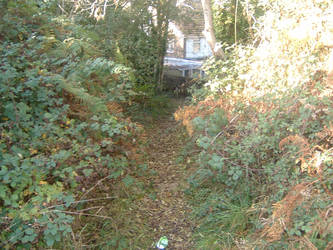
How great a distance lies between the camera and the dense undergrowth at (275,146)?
311 centimetres

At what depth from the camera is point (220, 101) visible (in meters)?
6.10

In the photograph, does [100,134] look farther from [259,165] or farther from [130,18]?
[130,18]

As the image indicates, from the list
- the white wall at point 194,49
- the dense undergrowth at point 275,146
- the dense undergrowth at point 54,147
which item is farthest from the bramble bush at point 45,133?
the white wall at point 194,49

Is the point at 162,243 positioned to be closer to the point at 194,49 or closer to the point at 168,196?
the point at 168,196

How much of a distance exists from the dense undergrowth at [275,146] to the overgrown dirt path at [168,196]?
8.1 inches

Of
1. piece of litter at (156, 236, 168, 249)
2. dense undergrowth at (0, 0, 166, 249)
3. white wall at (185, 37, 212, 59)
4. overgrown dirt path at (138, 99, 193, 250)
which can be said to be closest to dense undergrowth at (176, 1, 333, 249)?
overgrown dirt path at (138, 99, 193, 250)

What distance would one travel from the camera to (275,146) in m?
4.14

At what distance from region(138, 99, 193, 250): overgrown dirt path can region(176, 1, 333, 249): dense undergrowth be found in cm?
21

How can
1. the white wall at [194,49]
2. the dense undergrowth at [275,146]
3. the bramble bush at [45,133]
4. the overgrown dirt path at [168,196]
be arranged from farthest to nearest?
the white wall at [194,49], the overgrown dirt path at [168,196], the dense undergrowth at [275,146], the bramble bush at [45,133]

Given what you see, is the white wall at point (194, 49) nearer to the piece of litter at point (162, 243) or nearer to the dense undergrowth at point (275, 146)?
the dense undergrowth at point (275, 146)

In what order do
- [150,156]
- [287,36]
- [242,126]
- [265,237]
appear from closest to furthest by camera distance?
[265,237]
[242,126]
[287,36]
[150,156]

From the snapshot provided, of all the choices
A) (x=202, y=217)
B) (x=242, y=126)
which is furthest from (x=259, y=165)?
(x=202, y=217)

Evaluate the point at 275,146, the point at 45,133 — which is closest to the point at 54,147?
the point at 45,133

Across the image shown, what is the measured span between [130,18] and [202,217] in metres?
7.50
